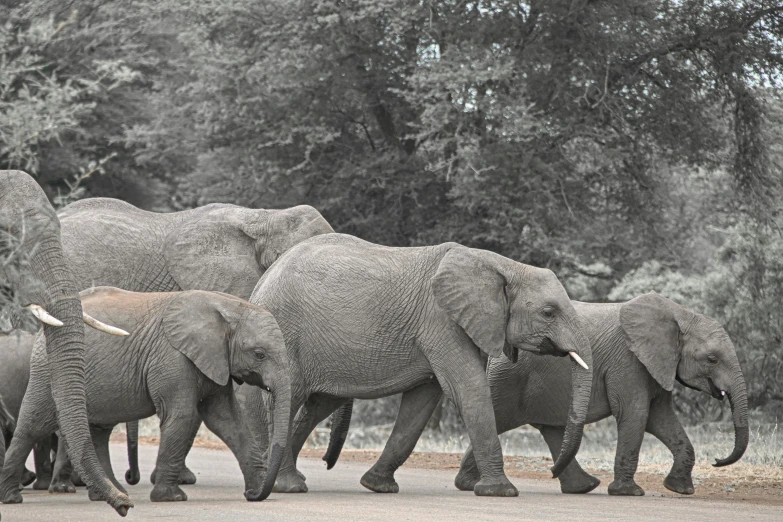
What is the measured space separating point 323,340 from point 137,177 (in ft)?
62.9

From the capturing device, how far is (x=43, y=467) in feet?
43.0

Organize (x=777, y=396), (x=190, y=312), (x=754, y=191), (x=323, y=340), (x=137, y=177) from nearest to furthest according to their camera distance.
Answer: (x=190, y=312) → (x=323, y=340) → (x=754, y=191) → (x=777, y=396) → (x=137, y=177)

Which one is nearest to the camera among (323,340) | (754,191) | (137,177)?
(323,340)

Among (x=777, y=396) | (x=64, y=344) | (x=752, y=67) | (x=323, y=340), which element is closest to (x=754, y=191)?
(x=752, y=67)

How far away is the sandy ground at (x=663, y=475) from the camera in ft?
43.1

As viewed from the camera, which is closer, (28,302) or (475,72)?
(28,302)

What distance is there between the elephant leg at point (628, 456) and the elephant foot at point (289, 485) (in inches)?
113

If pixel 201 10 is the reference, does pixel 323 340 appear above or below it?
below

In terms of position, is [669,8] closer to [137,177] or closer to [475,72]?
[475,72]

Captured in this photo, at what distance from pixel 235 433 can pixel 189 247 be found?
134 inches

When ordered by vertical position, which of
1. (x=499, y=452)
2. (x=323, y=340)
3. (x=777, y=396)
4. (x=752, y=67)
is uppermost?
(x=752, y=67)

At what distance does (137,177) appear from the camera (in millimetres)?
30578

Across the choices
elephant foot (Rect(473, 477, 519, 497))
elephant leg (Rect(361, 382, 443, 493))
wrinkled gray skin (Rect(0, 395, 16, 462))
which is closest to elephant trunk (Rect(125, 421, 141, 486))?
wrinkled gray skin (Rect(0, 395, 16, 462))

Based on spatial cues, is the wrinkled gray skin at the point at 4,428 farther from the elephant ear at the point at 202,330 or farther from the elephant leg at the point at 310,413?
the elephant leg at the point at 310,413
